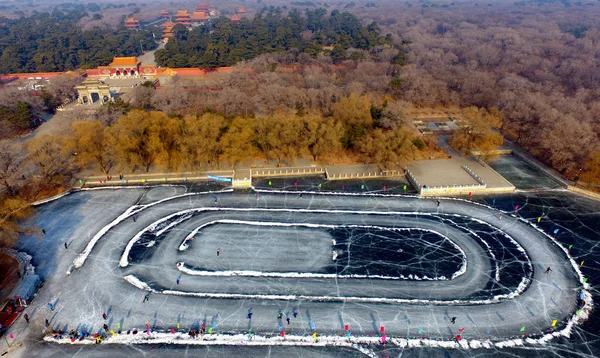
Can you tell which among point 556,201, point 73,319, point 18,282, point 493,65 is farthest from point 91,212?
point 493,65

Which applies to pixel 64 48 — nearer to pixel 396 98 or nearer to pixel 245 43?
pixel 245 43

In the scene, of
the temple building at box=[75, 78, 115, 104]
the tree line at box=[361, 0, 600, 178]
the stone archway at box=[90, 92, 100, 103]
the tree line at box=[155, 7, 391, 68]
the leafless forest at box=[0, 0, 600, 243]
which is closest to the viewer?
the leafless forest at box=[0, 0, 600, 243]

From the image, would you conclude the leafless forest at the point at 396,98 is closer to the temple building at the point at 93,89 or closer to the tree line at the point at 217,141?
the tree line at the point at 217,141

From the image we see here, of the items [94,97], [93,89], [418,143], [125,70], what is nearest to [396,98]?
[418,143]

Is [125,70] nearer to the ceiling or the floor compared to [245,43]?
nearer to the floor

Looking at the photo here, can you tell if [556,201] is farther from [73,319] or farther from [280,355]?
[73,319]

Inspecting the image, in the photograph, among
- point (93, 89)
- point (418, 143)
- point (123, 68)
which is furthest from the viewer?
point (123, 68)

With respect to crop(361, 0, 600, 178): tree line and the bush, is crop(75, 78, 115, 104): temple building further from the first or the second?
crop(361, 0, 600, 178): tree line

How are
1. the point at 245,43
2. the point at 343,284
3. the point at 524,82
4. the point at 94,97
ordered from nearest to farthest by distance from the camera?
the point at 343,284
the point at 524,82
the point at 94,97
the point at 245,43

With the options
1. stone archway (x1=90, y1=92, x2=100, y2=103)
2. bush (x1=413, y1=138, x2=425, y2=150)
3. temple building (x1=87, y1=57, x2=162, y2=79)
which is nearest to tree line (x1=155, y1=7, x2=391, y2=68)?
temple building (x1=87, y1=57, x2=162, y2=79)
